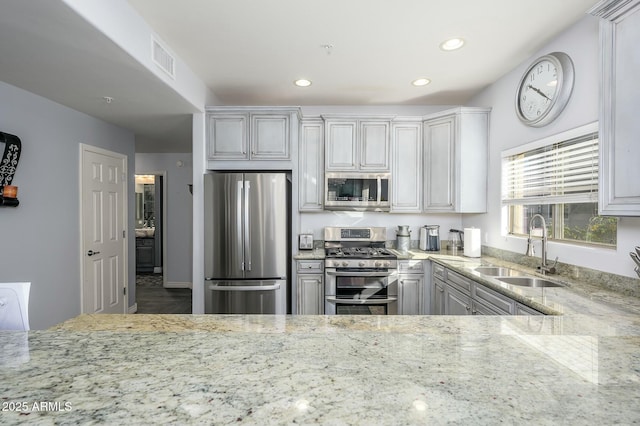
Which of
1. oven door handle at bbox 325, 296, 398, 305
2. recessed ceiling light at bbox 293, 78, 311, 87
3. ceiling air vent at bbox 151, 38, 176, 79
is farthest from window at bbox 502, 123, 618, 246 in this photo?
ceiling air vent at bbox 151, 38, 176, 79

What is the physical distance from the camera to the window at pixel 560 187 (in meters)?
2.09

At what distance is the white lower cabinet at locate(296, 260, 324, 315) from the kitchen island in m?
2.29

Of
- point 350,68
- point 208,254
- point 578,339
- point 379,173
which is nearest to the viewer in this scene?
point 578,339

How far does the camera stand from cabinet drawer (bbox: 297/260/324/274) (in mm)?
3223

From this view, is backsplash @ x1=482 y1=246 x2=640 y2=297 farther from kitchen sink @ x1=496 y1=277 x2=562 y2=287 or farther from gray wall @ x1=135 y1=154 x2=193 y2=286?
gray wall @ x1=135 y1=154 x2=193 y2=286

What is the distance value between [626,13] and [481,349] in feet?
6.44

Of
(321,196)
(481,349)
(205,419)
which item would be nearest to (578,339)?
(481,349)

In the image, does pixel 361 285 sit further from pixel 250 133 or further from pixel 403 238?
pixel 250 133

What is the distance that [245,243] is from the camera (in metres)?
3.09

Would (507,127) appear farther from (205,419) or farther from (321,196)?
(205,419)

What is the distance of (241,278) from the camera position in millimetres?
3115

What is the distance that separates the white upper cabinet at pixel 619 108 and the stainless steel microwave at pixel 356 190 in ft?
6.78

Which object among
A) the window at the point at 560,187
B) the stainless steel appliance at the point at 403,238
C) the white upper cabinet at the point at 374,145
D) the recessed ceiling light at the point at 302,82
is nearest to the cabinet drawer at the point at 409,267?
the stainless steel appliance at the point at 403,238

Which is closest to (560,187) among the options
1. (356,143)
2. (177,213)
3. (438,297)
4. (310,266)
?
(438,297)
